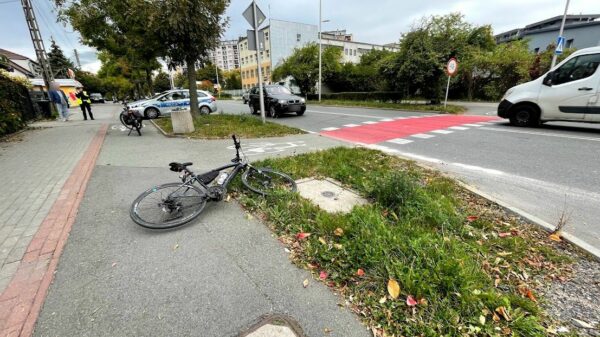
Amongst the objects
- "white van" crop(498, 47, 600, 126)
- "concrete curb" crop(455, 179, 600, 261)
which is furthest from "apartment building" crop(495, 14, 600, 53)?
"concrete curb" crop(455, 179, 600, 261)

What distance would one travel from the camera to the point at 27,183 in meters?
4.95

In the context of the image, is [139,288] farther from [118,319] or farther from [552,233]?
[552,233]

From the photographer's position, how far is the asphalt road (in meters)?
3.81

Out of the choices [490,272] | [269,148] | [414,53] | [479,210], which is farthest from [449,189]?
[414,53]

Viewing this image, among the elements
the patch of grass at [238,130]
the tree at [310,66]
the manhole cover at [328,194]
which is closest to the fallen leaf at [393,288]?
the manhole cover at [328,194]

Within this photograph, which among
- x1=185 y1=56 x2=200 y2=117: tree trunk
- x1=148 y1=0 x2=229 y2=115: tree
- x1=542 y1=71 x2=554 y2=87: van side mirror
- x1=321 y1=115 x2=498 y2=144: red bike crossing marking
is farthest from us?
x1=185 y1=56 x2=200 y2=117: tree trunk

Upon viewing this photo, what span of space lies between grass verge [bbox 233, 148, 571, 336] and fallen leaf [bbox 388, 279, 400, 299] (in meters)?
0.03

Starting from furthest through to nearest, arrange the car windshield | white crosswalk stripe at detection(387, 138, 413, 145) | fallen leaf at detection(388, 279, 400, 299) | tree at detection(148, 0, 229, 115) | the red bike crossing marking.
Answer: the car windshield, tree at detection(148, 0, 229, 115), the red bike crossing marking, white crosswalk stripe at detection(387, 138, 413, 145), fallen leaf at detection(388, 279, 400, 299)

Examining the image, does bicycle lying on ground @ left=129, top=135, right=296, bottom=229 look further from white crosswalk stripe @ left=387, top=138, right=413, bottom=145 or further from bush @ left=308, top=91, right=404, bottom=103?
bush @ left=308, top=91, right=404, bottom=103

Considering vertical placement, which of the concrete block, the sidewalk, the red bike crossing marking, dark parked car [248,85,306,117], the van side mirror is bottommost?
the sidewalk

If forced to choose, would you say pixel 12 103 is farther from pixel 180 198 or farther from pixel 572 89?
pixel 572 89

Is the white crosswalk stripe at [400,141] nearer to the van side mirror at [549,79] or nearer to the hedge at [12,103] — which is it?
the van side mirror at [549,79]

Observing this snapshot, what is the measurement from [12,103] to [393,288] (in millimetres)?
16241

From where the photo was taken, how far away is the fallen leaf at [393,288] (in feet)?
7.03
